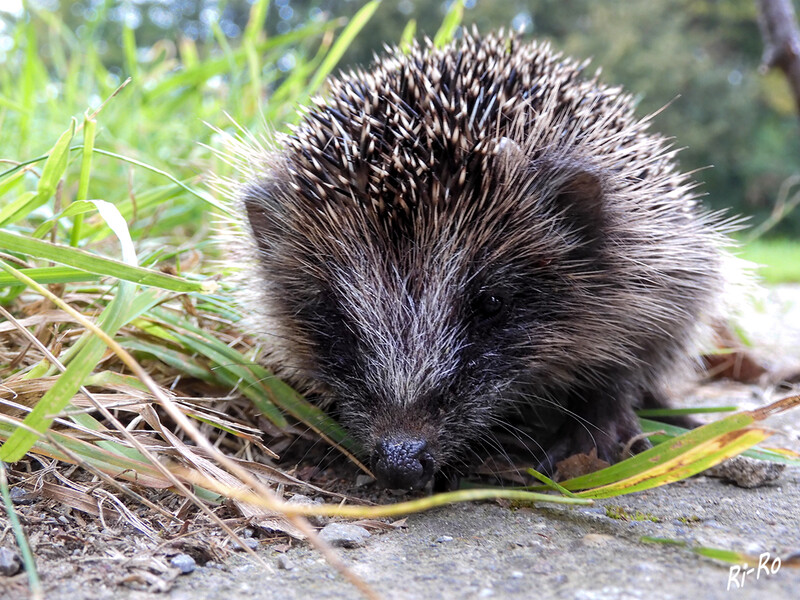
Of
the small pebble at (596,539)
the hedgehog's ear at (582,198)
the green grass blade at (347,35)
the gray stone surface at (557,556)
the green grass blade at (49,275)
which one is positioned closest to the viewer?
the gray stone surface at (557,556)

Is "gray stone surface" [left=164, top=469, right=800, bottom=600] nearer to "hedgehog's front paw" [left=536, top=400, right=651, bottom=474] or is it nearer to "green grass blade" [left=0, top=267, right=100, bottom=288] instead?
"hedgehog's front paw" [left=536, top=400, right=651, bottom=474]

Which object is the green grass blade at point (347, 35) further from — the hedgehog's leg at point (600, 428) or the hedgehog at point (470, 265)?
the hedgehog's leg at point (600, 428)

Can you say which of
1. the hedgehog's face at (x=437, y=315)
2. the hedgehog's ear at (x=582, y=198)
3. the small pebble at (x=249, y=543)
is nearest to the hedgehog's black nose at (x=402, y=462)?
the hedgehog's face at (x=437, y=315)

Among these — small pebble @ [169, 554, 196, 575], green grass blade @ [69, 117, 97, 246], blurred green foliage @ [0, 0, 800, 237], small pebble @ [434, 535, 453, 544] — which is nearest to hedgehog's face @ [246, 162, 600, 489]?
small pebble @ [434, 535, 453, 544]

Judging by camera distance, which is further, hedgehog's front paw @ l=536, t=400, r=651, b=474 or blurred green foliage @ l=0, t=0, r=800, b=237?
blurred green foliage @ l=0, t=0, r=800, b=237

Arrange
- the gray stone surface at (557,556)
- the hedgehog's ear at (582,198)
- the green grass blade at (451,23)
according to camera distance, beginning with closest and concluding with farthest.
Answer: the gray stone surface at (557,556) → the hedgehog's ear at (582,198) → the green grass blade at (451,23)

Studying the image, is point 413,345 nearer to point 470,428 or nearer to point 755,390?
point 470,428

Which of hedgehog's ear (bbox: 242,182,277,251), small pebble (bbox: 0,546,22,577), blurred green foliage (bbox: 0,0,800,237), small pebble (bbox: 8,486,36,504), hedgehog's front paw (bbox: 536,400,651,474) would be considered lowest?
small pebble (bbox: 0,546,22,577)

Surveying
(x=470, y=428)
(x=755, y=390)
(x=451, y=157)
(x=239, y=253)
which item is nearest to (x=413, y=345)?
(x=470, y=428)
